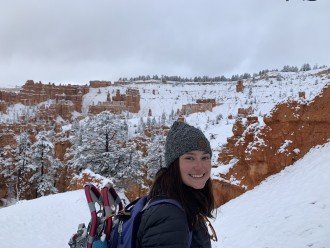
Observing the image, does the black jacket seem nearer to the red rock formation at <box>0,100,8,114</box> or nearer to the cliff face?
the cliff face

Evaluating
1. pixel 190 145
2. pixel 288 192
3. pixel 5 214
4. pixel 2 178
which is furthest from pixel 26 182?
pixel 190 145

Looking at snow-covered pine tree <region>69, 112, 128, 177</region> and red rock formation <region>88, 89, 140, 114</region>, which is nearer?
snow-covered pine tree <region>69, 112, 128, 177</region>

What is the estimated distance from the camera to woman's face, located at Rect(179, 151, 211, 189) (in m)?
2.37

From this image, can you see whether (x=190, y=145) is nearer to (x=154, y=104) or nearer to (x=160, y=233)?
(x=160, y=233)

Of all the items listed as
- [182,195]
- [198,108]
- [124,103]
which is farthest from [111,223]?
[124,103]

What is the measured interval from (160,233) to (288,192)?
35.6 feet

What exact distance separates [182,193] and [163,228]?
13.9 inches

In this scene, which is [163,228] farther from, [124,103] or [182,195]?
[124,103]

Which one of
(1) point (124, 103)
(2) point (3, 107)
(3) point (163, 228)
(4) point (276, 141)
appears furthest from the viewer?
(1) point (124, 103)

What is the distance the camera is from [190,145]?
242 cm

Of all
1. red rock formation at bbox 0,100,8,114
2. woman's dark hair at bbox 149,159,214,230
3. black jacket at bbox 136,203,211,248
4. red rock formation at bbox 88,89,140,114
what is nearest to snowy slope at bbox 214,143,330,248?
woman's dark hair at bbox 149,159,214,230

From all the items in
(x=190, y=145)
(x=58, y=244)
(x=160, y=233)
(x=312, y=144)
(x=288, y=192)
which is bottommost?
(x=58, y=244)

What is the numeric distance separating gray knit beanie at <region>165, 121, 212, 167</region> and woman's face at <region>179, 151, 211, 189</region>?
0.04m

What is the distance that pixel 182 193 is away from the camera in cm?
228
